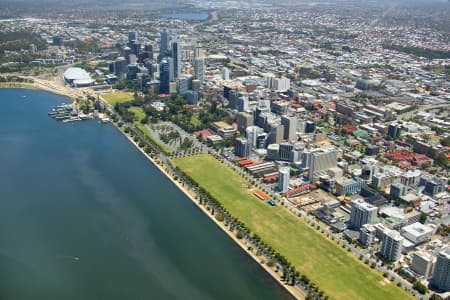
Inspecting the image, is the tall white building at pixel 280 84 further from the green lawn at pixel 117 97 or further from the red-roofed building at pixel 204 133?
the green lawn at pixel 117 97

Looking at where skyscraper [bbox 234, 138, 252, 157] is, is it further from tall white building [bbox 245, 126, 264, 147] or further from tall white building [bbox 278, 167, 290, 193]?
tall white building [bbox 278, 167, 290, 193]

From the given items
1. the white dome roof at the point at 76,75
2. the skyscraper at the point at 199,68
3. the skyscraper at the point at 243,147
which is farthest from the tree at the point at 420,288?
the white dome roof at the point at 76,75

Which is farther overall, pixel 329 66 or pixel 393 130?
pixel 329 66

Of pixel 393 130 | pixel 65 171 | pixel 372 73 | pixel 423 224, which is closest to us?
pixel 423 224

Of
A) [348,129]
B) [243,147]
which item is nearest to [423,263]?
[243,147]

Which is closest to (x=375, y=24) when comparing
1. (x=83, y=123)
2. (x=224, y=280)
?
(x=83, y=123)

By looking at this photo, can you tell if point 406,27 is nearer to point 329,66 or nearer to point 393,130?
point 329,66

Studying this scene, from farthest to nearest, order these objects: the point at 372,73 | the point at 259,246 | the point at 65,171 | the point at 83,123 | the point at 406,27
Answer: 1. the point at 406,27
2. the point at 372,73
3. the point at 83,123
4. the point at 65,171
5. the point at 259,246
